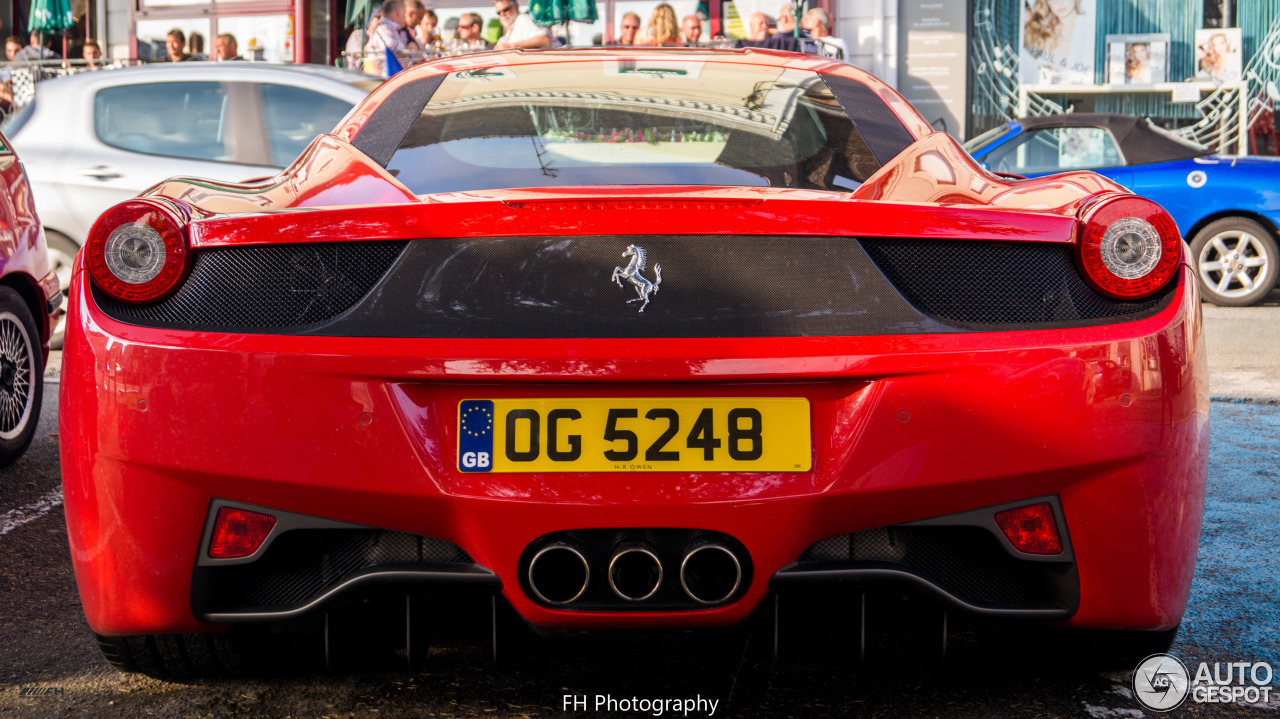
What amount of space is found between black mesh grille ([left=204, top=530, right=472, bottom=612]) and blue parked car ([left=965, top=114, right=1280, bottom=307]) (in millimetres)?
7920

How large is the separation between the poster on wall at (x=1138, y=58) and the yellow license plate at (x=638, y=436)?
14866 mm

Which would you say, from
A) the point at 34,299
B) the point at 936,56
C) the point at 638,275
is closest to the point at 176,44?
the point at 34,299

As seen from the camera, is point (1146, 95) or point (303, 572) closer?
point (303, 572)

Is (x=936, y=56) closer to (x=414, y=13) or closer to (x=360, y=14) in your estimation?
(x=414, y=13)

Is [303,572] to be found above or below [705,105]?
below

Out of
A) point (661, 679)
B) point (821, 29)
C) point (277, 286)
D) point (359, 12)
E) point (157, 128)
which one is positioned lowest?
point (661, 679)

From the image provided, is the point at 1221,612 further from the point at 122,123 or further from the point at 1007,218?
the point at 122,123

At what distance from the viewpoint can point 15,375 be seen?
14.4 feet

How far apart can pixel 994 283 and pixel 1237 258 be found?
8168 mm

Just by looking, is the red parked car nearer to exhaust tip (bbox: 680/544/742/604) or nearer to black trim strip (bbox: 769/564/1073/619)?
exhaust tip (bbox: 680/544/742/604)

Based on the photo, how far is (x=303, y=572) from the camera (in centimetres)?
198

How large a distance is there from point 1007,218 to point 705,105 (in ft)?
3.22

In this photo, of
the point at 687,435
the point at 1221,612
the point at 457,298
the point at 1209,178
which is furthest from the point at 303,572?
the point at 1209,178

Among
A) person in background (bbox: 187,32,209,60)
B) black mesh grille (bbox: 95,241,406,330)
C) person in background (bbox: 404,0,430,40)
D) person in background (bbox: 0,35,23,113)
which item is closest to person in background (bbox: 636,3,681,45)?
person in background (bbox: 404,0,430,40)
